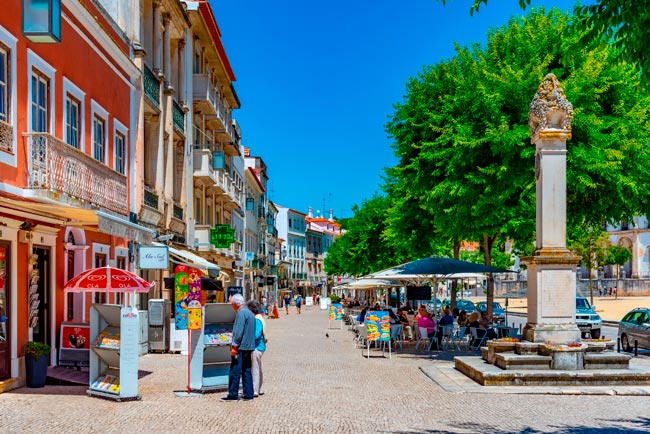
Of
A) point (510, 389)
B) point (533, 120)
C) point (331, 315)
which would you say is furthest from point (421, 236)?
point (510, 389)

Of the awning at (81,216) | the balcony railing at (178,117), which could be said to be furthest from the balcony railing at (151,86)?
the awning at (81,216)

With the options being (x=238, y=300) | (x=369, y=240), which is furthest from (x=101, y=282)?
(x=369, y=240)

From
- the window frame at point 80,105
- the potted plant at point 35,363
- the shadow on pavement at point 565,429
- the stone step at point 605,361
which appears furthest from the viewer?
the window frame at point 80,105

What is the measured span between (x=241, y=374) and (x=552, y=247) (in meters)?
6.86

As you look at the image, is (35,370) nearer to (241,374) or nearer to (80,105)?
(241,374)

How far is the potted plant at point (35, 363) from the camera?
14125 millimetres

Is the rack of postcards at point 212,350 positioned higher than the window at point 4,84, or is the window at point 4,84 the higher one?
the window at point 4,84

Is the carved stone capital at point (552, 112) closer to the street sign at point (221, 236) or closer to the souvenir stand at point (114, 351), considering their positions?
the souvenir stand at point (114, 351)

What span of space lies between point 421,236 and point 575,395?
720 inches

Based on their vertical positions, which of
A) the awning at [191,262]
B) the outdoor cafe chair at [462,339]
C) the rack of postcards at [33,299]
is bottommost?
the outdoor cafe chair at [462,339]

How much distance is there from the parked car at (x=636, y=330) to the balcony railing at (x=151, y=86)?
53.2 feet

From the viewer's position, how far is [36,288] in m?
15.2

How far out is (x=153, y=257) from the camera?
21.0m

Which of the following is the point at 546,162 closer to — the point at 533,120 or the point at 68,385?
the point at 533,120
